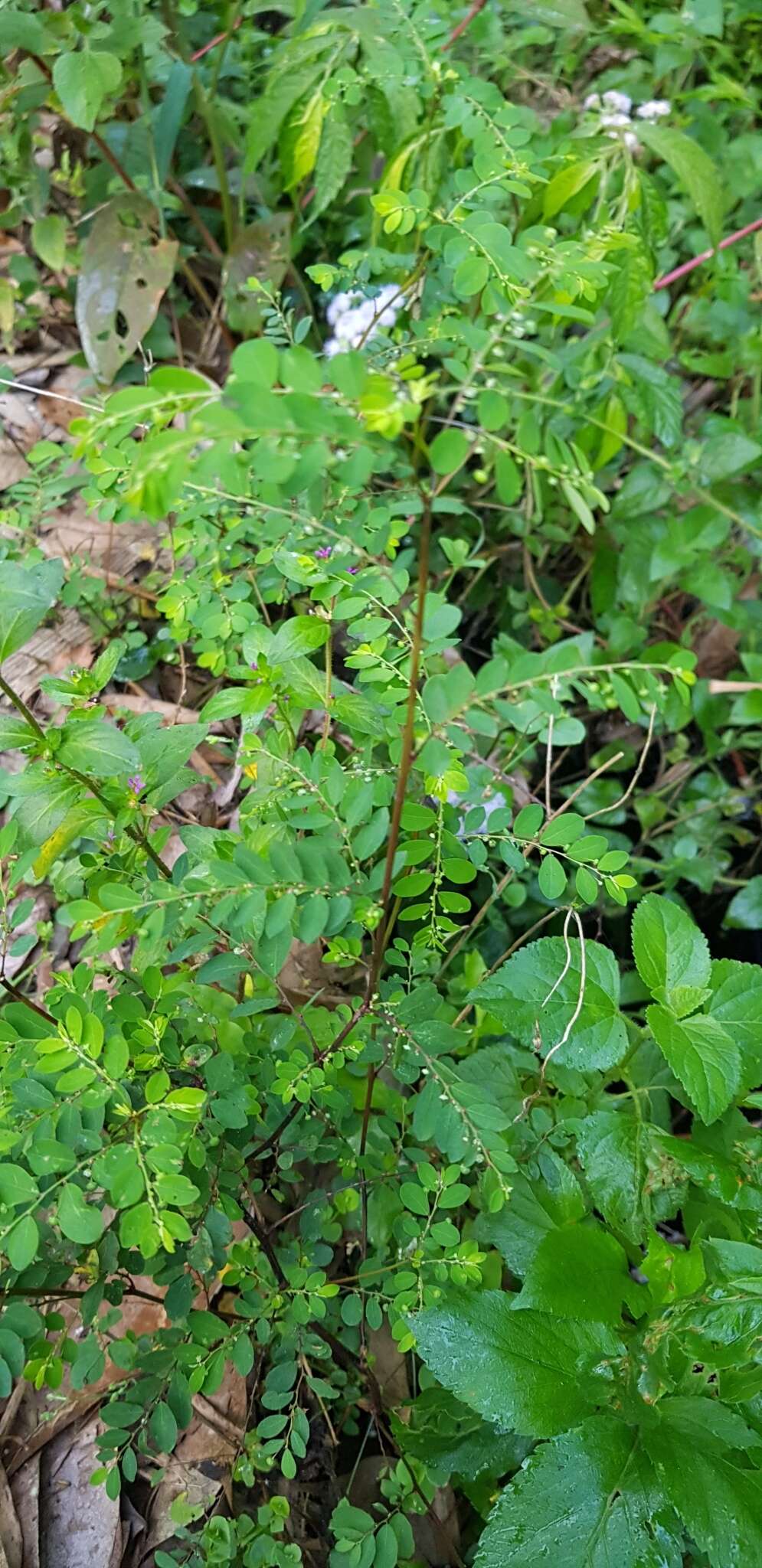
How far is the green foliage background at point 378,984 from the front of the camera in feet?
2.30

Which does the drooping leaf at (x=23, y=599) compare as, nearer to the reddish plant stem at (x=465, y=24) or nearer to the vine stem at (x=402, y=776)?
the vine stem at (x=402, y=776)

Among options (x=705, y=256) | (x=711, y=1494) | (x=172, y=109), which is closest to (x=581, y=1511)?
(x=711, y=1494)

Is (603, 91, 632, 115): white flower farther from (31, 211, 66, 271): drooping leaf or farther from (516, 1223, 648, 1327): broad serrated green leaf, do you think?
(516, 1223, 648, 1327): broad serrated green leaf

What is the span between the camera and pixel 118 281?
1671mm

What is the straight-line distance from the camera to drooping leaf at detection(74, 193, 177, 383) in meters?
1.66

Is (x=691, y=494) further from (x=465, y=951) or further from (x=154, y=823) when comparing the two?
(x=154, y=823)

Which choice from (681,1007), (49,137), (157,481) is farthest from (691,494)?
(49,137)

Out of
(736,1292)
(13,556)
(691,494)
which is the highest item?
(13,556)

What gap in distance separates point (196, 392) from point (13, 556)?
0.84 meters

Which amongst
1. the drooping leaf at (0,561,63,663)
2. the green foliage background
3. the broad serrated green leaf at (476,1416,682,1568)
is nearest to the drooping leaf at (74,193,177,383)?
the green foliage background

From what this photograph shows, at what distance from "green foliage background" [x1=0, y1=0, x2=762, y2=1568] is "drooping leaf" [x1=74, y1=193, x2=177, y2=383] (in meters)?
0.25

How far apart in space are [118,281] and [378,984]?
1444mm

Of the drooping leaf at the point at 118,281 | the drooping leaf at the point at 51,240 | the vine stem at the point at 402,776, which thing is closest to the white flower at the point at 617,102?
the drooping leaf at the point at 118,281

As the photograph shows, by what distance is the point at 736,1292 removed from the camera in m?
0.79
